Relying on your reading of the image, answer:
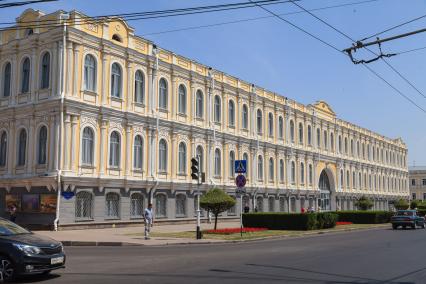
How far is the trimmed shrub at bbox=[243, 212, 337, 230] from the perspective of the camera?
110 feet

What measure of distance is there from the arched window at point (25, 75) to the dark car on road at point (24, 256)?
25773 mm

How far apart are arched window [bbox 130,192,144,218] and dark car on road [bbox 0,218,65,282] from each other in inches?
1021

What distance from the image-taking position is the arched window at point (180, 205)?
42.0m

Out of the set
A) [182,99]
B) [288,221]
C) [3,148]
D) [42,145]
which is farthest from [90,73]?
[288,221]

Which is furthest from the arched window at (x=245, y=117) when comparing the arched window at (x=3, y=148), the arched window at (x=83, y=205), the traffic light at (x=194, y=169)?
the traffic light at (x=194, y=169)

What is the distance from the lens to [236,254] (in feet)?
58.6

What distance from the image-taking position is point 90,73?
3491 cm

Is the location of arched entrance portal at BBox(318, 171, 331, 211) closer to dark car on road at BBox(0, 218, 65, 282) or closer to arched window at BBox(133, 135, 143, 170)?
arched window at BBox(133, 135, 143, 170)

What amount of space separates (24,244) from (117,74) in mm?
27367

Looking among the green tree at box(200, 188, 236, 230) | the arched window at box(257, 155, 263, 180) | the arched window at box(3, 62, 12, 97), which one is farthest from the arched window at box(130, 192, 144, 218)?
the arched window at box(257, 155, 263, 180)

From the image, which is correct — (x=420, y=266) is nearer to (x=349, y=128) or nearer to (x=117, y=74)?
(x=117, y=74)

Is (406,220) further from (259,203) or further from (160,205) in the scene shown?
(160,205)

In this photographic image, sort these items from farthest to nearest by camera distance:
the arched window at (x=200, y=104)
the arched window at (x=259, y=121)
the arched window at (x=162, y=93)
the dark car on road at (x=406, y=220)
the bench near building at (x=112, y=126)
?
the arched window at (x=259, y=121), the arched window at (x=200, y=104), the arched window at (x=162, y=93), the dark car on road at (x=406, y=220), the bench near building at (x=112, y=126)

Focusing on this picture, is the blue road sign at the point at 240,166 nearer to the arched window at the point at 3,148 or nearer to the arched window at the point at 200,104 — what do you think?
the arched window at the point at 3,148
